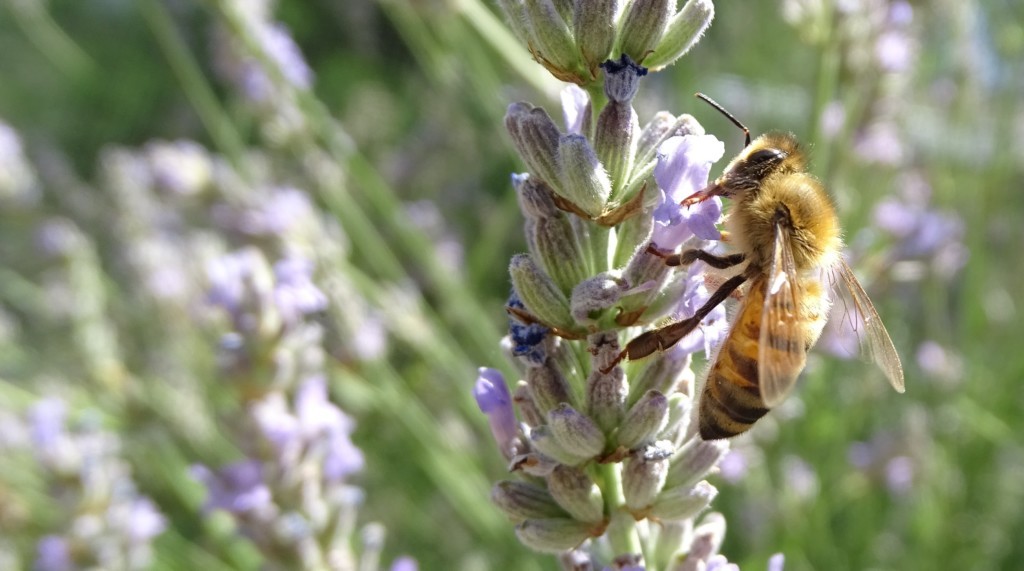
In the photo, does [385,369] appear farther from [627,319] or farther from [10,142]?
[10,142]

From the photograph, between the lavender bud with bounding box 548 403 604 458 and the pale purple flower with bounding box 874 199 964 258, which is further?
the pale purple flower with bounding box 874 199 964 258

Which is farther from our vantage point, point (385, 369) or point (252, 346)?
point (385, 369)

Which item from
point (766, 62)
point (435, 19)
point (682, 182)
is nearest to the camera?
point (682, 182)

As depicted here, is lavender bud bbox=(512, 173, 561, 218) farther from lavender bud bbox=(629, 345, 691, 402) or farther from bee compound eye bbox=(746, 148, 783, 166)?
bee compound eye bbox=(746, 148, 783, 166)

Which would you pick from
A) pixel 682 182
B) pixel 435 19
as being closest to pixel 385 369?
pixel 435 19

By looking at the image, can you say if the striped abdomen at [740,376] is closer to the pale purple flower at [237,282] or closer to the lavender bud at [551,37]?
the lavender bud at [551,37]

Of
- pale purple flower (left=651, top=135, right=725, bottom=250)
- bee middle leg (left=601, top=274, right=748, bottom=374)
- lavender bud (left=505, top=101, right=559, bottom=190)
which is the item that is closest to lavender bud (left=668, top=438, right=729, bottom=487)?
bee middle leg (left=601, top=274, right=748, bottom=374)

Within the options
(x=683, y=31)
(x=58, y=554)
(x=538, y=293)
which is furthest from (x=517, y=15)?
(x=58, y=554)
